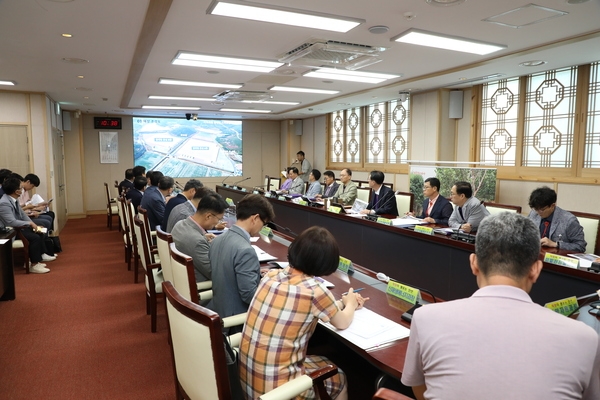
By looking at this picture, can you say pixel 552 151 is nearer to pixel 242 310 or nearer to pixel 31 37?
pixel 242 310

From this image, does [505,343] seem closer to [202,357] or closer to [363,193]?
[202,357]

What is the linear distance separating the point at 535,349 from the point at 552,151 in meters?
5.18

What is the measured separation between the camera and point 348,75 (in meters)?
5.29

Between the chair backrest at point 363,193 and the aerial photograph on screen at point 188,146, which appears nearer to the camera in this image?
the chair backrest at point 363,193

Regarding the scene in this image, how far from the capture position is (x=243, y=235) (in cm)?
199

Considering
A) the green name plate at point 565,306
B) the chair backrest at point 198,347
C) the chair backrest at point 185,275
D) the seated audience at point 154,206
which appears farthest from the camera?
the seated audience at point 154,206

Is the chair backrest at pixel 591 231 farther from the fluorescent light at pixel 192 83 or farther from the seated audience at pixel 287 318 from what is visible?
A: the fluorescent light at pixel 192 83

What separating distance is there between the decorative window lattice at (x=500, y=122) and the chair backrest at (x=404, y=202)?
5.60 ft

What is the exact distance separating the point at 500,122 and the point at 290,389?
224 inches

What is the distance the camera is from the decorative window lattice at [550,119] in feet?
A: 16.0

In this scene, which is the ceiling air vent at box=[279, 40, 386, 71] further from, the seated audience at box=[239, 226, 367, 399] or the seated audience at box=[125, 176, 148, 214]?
the seated audience at box=[125, 176, 148, 214]

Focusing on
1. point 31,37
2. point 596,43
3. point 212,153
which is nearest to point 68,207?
point 212,153

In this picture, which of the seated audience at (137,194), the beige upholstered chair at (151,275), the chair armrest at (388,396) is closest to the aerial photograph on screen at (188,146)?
the seated audience at (137,194)

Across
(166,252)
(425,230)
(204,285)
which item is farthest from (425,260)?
(166,252)
